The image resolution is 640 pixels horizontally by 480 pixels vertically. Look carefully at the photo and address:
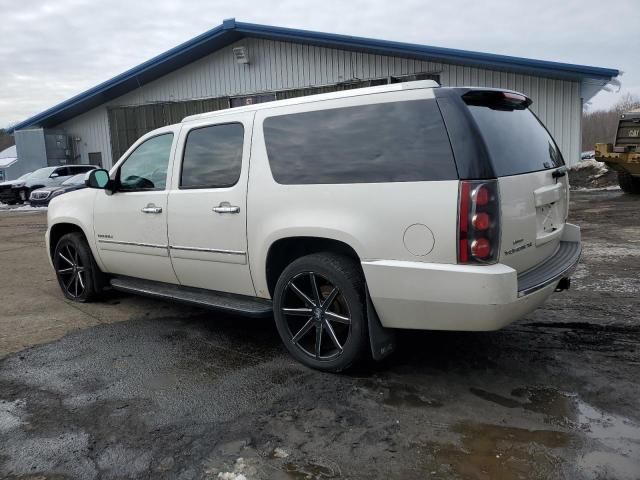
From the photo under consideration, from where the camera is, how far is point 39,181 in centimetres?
2341

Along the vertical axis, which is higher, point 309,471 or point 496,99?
point 496,99

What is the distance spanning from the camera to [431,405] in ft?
10.9

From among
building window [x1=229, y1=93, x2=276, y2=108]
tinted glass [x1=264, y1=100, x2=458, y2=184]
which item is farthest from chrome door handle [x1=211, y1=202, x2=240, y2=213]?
building window [x1=229, y1=93, x2=276, y2=108]

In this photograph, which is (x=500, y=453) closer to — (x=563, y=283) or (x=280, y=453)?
(x=280, y=453)

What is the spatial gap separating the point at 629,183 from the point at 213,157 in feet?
47.7

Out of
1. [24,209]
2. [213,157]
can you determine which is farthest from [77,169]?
[213,157]

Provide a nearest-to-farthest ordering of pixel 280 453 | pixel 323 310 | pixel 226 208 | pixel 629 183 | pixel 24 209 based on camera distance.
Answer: pixel 280 453, pixel 323 310, pixel 226 208, pixel 629 183, pixel 24 209

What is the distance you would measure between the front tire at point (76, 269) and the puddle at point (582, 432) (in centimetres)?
413

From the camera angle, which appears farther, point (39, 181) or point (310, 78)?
point (39, 181)

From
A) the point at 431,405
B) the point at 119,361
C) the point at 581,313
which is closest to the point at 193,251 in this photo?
the point at 119,361

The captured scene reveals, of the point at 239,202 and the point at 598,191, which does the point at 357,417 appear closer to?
the point at 239,202

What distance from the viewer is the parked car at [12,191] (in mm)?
23328

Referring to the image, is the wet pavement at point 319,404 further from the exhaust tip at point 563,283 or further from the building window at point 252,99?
the building window at point 252,99

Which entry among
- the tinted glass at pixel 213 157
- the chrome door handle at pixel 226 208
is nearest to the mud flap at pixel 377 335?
the chrome door handle at pixel 226 208
